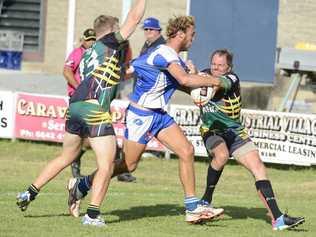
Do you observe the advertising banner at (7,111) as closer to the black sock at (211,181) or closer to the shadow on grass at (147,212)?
the shadow on grass at (147,212)

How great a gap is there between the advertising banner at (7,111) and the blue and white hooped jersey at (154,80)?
8849 millimetres

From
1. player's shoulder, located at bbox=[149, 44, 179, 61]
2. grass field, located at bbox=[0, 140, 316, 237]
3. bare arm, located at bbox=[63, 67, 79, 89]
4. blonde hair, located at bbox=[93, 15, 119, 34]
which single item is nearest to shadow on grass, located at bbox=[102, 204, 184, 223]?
grass field, located at bbox=[0, 140, 316, 237]

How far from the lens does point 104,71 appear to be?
33.1 ft

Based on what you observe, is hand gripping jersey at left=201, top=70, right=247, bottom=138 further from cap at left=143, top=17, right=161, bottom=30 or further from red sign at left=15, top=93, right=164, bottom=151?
red sign at left=15, top=93, right=164, bottom=151

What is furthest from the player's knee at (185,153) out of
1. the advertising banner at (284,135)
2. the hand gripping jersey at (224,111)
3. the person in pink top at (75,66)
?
the advertising banner at (284,135)

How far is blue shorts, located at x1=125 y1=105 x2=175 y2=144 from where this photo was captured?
10.6 metres

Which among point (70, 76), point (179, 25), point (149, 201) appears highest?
point (179, 25)

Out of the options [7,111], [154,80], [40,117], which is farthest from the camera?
[7,111]

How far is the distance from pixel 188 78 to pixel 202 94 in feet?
2.39

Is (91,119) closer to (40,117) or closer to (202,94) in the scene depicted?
(202,94)

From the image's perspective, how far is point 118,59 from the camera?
33.3 feet

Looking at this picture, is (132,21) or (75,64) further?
(75,64)

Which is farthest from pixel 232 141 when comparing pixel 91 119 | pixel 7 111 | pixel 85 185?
pixel 7 111

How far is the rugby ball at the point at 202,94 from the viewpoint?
10767mm
